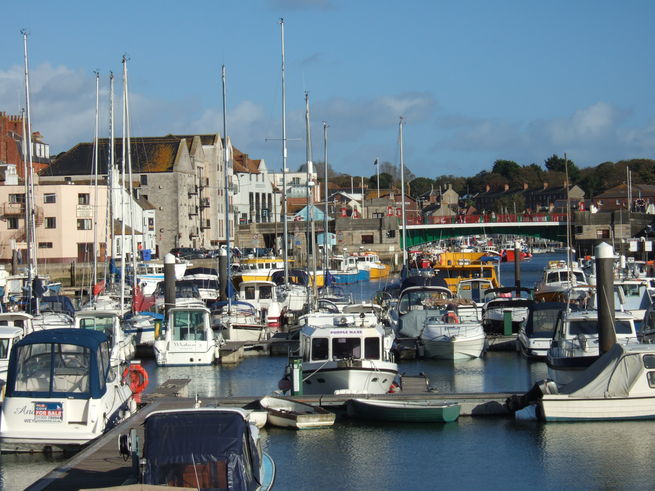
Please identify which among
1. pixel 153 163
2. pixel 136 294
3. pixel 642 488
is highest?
pixel 153 163

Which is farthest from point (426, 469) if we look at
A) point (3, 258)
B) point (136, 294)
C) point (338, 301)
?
point (3, 258)

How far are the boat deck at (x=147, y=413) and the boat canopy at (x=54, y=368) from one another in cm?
127

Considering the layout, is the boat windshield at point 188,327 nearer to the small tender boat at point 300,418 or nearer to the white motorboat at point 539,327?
the white motorboat at point 539,327

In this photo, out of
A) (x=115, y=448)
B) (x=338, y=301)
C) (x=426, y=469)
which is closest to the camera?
(x=115, y=448)

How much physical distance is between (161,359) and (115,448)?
18.1 meters

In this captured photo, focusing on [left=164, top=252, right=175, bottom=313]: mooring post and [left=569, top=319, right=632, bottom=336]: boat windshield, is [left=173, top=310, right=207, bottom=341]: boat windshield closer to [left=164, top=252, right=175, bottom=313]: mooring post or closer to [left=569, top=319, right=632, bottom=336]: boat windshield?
[left=164, top=252, right=175, bottom=313]: mooring post

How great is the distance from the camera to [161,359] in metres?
38.9

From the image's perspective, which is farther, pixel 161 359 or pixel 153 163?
pixel 153 163

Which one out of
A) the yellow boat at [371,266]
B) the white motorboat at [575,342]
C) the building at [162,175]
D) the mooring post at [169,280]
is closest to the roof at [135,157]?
the building at [162,175]

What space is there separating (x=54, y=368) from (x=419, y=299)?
981 inches

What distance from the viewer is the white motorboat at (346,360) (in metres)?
28.6

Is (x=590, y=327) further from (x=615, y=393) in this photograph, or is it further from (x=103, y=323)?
(x=103, y=323)

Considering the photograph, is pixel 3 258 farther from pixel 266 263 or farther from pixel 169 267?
pixel 169 267

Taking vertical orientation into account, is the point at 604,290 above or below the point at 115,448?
above
